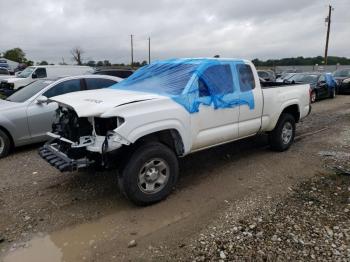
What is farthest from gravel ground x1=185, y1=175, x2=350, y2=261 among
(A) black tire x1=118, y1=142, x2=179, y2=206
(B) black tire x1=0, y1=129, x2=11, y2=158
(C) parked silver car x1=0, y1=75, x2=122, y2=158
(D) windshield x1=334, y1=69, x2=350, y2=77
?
(D) windshield x1=334, y1=69, x2=350, y2=77

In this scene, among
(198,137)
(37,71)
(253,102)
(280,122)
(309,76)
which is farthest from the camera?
→ (37,71)

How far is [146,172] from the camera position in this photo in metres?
A: 4.33

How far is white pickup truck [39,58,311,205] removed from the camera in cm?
411

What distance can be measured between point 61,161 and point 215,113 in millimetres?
2310

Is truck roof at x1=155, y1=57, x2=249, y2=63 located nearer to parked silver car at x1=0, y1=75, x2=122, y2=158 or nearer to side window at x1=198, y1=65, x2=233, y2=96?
side window at x1=198, y1=65, x2=233, y2=96

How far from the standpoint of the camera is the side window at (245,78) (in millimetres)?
5617

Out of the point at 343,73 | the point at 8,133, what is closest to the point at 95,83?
the point at 8,133

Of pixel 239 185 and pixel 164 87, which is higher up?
pixel 164 87

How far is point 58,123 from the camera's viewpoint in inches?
193

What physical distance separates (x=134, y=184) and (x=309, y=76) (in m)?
15.0

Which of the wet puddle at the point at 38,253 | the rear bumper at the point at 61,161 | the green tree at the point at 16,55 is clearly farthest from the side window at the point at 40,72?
the green tree at the point at 16,55

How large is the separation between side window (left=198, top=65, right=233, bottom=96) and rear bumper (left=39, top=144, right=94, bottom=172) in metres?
1.95

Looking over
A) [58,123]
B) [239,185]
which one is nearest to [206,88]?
[239,185]

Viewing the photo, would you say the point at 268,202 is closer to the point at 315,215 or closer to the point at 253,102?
the point at 315,215
